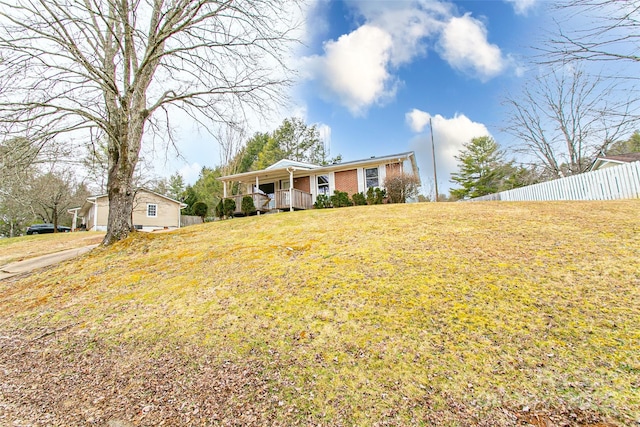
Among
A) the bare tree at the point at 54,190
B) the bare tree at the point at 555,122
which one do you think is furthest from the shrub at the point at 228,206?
the bare tree at the point at 555,122

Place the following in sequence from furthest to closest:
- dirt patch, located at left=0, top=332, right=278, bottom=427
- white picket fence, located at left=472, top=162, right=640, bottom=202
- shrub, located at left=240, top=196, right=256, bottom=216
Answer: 1. shrub, located at left=240, top=196, right=256, bottom=216
2. white picket fence, located at left=472, top=162, right=640, bottom=202
3. dirt patch, located at left=0, top=332, right=278, bottom=427

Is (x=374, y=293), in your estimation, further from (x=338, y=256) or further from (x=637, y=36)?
(x=637, y=36)

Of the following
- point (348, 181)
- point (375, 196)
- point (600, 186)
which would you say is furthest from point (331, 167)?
point (600, 186)

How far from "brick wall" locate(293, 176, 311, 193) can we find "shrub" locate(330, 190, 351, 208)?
278cm

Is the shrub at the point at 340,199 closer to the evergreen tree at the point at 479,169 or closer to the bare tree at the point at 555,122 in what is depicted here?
the bare tree at the point at 555,122

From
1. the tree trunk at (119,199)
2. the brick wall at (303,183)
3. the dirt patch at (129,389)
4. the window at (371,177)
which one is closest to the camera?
the dirt patch at (129,389)

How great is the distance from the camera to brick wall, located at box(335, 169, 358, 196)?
16.5 meters

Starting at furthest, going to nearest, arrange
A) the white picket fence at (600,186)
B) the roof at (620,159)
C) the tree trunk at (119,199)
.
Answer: the roof at (620,159), the white picket fence at (600,186), the tree trunk at (119,199)

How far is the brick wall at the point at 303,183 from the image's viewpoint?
59.0 feet

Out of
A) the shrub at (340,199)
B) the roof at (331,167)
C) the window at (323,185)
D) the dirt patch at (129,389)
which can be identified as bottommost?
the dirt patch at (129,389)

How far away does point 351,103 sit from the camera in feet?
65.4

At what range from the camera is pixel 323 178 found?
17.8 m

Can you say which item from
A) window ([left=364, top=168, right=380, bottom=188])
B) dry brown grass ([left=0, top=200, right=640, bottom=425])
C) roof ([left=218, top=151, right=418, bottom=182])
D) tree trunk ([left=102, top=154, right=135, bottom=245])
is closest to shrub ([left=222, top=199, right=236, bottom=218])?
roof ([left=218, top=151, right=418, bottom=182])

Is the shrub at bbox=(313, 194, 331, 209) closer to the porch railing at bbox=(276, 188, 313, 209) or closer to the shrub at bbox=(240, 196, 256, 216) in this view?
the porch railing at bbox=(276, 188, 313, 209)
